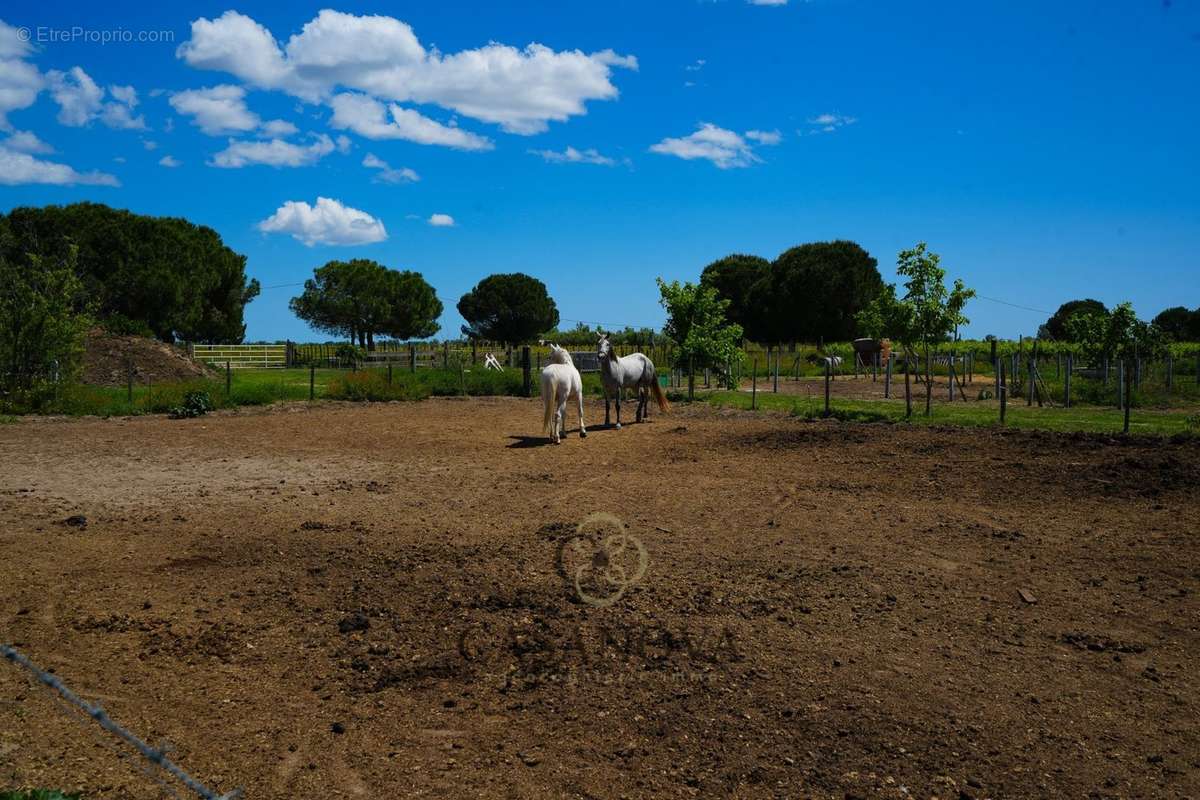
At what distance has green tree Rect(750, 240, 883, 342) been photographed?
225 feet

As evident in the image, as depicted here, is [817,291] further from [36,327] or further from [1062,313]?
[36,327]

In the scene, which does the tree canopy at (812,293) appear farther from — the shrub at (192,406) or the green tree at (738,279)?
the shrub at (192,406)

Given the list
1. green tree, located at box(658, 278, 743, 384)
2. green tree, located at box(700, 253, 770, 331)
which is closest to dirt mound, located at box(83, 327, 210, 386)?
green tree, located at box(658, 278, 743, 384)

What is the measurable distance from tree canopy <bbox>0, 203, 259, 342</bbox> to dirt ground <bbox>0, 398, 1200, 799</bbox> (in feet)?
129

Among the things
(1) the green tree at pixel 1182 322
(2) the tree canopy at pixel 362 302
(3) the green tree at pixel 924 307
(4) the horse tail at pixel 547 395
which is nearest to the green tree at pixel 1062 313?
(1) the green tree at pixel 1182 322

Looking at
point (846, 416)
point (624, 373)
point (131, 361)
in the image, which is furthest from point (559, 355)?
point (131, 361)

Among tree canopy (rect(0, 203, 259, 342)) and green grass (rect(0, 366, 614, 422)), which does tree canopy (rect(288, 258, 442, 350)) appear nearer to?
tree canopy (rect(0, 203, 259, 342))

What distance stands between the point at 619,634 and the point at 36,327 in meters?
20.2

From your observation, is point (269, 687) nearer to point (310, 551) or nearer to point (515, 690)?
point (515, 690)

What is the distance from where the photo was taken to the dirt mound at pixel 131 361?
32.8 m

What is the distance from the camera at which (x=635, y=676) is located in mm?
5277

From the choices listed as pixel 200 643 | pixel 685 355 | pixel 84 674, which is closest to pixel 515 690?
pixel 200 643

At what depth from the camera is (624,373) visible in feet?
63.1

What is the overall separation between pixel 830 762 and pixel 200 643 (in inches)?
159
